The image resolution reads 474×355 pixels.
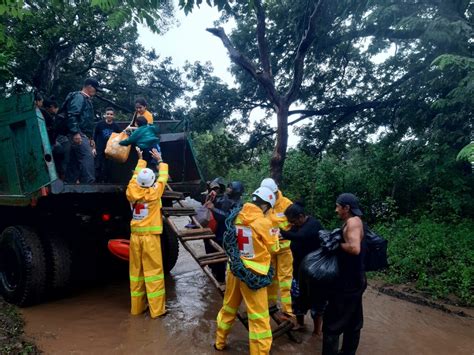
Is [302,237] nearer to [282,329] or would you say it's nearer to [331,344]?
[282,329]

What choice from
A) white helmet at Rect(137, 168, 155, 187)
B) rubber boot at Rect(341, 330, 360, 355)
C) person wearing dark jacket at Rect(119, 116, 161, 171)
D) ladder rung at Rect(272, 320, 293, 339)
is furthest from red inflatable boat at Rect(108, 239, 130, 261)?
rubber boot at Rect(341, 330, 360, 355)

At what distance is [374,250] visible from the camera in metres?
3.29

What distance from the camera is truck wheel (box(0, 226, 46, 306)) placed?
4.38 meters

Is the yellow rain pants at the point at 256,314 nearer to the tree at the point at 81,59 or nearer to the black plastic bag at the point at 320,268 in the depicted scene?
the black plastic bag at the point at 320,268

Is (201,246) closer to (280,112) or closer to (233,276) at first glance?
(280,112)

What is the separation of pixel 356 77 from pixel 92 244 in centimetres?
941

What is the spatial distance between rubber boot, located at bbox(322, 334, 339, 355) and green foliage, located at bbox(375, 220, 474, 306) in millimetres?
2976

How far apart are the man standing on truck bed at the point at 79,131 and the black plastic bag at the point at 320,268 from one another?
3014 mm

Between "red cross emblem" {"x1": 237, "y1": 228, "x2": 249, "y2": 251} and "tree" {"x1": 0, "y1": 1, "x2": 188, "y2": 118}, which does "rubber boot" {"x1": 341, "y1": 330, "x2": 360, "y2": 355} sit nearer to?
"red cross emblem" {"x1": 237, "y1": 228, "x2": 249, "y2": 251}

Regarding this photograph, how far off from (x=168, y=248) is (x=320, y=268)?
352 cm

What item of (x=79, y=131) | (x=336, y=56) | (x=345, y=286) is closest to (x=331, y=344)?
(x=345, y=286)

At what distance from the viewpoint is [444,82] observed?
7.13 m

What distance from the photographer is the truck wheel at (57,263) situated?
4.52m

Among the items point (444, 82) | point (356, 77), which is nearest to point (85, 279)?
point (444, 82)
